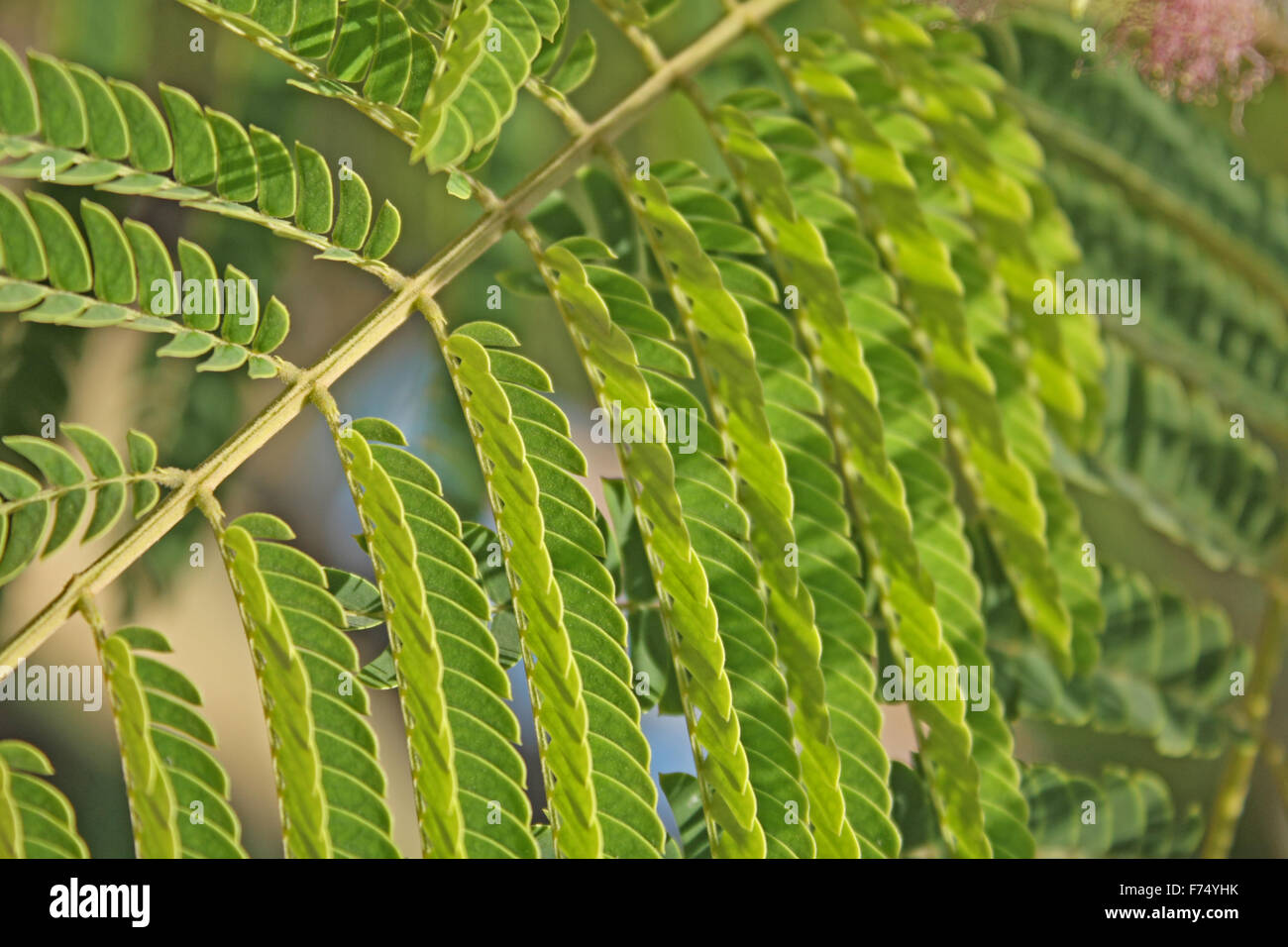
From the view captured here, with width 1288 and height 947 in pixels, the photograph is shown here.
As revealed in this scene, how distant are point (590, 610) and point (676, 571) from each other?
9 cm

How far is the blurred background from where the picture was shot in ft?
4.31

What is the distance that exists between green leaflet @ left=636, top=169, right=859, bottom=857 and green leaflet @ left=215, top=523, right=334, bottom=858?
0.44m

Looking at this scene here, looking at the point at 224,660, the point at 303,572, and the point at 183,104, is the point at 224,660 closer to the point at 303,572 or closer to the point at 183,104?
the point at 303,572

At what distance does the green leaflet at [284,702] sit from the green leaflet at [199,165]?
0.30 meters

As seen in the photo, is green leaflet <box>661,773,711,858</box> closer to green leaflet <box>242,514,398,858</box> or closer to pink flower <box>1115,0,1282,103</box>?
green leaflet <box>242,514,398,858</box>

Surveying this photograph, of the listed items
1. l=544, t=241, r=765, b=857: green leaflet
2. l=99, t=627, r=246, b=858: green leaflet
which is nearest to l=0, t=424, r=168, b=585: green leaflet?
l=99, t=627, r=246, b=858: green leaflet

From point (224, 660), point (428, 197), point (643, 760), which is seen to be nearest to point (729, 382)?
point (643, 760)

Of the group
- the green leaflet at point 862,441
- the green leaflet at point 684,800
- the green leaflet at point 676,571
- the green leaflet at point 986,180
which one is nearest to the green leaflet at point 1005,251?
the green leaflet at point 986,180

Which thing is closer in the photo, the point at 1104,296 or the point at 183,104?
A: the point at 183,104

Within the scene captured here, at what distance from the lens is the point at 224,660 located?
1.62 meters

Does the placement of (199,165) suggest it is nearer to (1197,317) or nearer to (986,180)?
(986,180)
